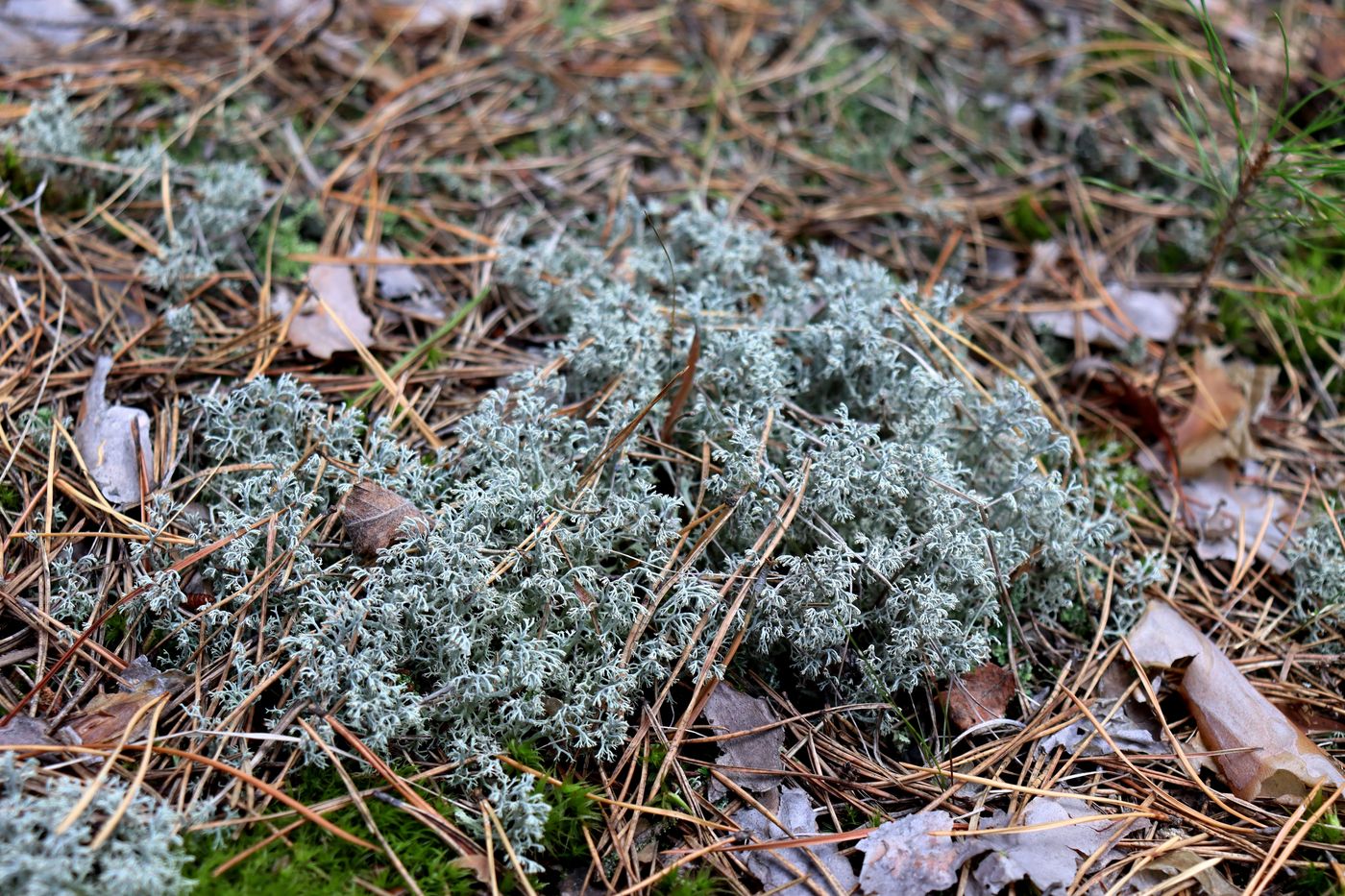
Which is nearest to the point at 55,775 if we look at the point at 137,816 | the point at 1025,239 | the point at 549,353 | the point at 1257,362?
the point at 137,816

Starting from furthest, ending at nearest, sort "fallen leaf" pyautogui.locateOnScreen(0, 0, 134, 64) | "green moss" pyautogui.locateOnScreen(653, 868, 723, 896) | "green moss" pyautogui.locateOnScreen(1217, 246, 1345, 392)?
"fallen leaf" pyautogui.locateOnScreen(0, 0, 134, 64) → "green moss" pyautogui.locateOnScreen(1217, 246, 1345, 392) → "green moss" pyautogui.locateOnScreen(653, 868, 723, 896)

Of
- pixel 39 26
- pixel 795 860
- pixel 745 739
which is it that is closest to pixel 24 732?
pixel 745 739

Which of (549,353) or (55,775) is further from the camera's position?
(549,353)

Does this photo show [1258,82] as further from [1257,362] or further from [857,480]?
[857,480]

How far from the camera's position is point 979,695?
3039mm

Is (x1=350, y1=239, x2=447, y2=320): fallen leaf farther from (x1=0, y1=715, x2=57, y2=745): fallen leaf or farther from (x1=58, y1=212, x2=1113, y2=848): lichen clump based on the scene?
(x1=0, y1=715, x2=57, y2=745): fallen leaf

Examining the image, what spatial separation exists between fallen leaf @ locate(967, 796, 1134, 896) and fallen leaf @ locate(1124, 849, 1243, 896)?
8 centimetres

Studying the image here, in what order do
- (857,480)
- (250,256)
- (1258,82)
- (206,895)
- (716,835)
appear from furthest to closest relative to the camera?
1. (1258,82)
2. (250,256)
3. (857,480)
4. (716,835)
5. (206,895)

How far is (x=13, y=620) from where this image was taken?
9.16ft

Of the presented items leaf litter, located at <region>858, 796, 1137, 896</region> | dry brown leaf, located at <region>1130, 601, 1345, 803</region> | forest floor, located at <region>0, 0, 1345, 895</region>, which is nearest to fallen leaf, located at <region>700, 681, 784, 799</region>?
forest floor, located at <region>0, 0, 1345, 895</region>

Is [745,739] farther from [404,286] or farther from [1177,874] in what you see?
[404,286]

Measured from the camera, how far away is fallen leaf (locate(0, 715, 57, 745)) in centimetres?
248

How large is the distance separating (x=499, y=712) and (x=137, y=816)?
0.88m

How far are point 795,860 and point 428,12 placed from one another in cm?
431
